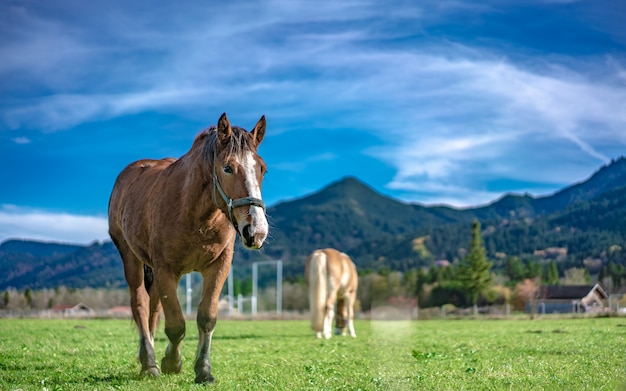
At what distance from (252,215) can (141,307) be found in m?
3.43

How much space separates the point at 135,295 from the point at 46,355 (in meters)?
3.42

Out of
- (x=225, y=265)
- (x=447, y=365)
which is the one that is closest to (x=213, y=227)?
(x=225, y=265)

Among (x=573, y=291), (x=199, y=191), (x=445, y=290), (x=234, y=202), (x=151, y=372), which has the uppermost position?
(x=199, y=191)

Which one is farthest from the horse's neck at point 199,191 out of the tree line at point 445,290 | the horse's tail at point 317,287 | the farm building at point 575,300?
the tree line at point 445,290

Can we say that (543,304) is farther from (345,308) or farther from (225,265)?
(225,265)

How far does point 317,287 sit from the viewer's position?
785 inches

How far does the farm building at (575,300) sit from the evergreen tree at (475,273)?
116ft

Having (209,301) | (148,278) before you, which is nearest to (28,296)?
(148,278)

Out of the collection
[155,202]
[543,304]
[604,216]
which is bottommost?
[543,304]

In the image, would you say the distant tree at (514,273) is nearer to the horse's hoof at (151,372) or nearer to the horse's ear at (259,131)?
the horse's hoof at (151,372)

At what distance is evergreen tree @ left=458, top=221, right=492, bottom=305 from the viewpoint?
7769cm

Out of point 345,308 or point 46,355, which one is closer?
point 46,355

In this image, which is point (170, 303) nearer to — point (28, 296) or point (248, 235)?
point (248, 235)

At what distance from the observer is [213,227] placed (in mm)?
8383
